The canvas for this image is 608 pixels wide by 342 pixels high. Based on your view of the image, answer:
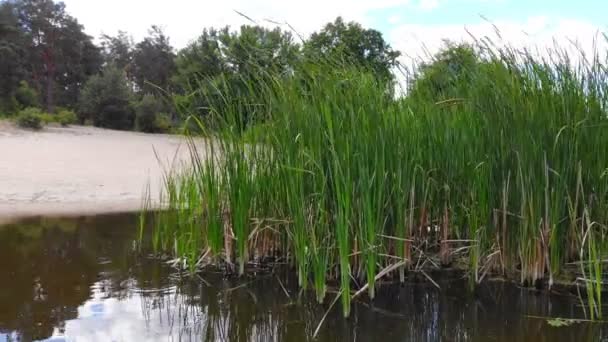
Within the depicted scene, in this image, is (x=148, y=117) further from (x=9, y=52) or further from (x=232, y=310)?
(x=232, y=310)

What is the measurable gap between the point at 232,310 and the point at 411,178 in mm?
1402

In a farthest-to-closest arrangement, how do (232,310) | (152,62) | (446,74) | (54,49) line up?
(152,62) → (54,49) → (446,74) → (232,310)

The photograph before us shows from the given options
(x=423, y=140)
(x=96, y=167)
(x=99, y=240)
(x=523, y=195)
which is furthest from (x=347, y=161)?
(x=96, y=167)

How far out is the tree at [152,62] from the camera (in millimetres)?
41906

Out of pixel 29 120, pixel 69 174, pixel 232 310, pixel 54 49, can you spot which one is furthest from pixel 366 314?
pixel 54 49

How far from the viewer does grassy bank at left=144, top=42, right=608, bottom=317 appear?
117 inches

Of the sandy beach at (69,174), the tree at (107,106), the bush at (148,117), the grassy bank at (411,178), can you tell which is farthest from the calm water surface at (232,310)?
the tree at (107,106)

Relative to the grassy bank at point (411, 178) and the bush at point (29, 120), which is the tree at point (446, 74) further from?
the bush at point (29, 120)

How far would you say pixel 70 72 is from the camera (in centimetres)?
3919

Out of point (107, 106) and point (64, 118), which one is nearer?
point (64, 118)

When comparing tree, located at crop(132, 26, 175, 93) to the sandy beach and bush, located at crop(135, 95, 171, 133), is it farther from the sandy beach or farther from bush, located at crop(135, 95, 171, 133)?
the sandy beach

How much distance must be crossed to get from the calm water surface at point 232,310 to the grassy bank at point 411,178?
0.53ft

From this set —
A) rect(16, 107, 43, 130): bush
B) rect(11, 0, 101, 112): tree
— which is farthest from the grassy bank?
rect(11, 0, 101, 112): tree

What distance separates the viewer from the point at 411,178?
3.32 metres
